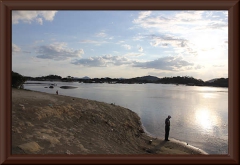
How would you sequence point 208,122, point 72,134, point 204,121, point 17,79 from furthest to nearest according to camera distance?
point 204,121, point 208,122, point 17,79, point 72,134

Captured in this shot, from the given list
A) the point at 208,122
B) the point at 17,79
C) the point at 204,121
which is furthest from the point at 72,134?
the point at 204,121

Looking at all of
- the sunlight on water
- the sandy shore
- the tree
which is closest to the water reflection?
the sunlight on water

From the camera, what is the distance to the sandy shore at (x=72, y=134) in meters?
8.94

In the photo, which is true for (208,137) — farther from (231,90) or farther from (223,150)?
(231,90)

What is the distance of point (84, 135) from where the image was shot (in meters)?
11.6

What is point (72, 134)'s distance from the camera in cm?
1114

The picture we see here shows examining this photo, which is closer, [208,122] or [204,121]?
[208,122]

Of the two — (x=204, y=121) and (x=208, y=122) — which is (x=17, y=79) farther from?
(x=204, y=121)

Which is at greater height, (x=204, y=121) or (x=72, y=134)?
(x=72, y=134)

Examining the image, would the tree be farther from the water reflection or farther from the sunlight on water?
the sunlight on water

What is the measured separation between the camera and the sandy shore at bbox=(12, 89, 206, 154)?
29.3 ft

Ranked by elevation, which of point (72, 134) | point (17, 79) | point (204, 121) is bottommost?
point (204, 121)

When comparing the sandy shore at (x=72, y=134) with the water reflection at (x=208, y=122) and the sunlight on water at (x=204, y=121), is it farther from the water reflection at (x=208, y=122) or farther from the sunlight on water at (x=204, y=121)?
the sunlight on water at (x=204, y=121)

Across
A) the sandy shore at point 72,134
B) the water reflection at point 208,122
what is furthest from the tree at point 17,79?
the water reflection at point 208,122
